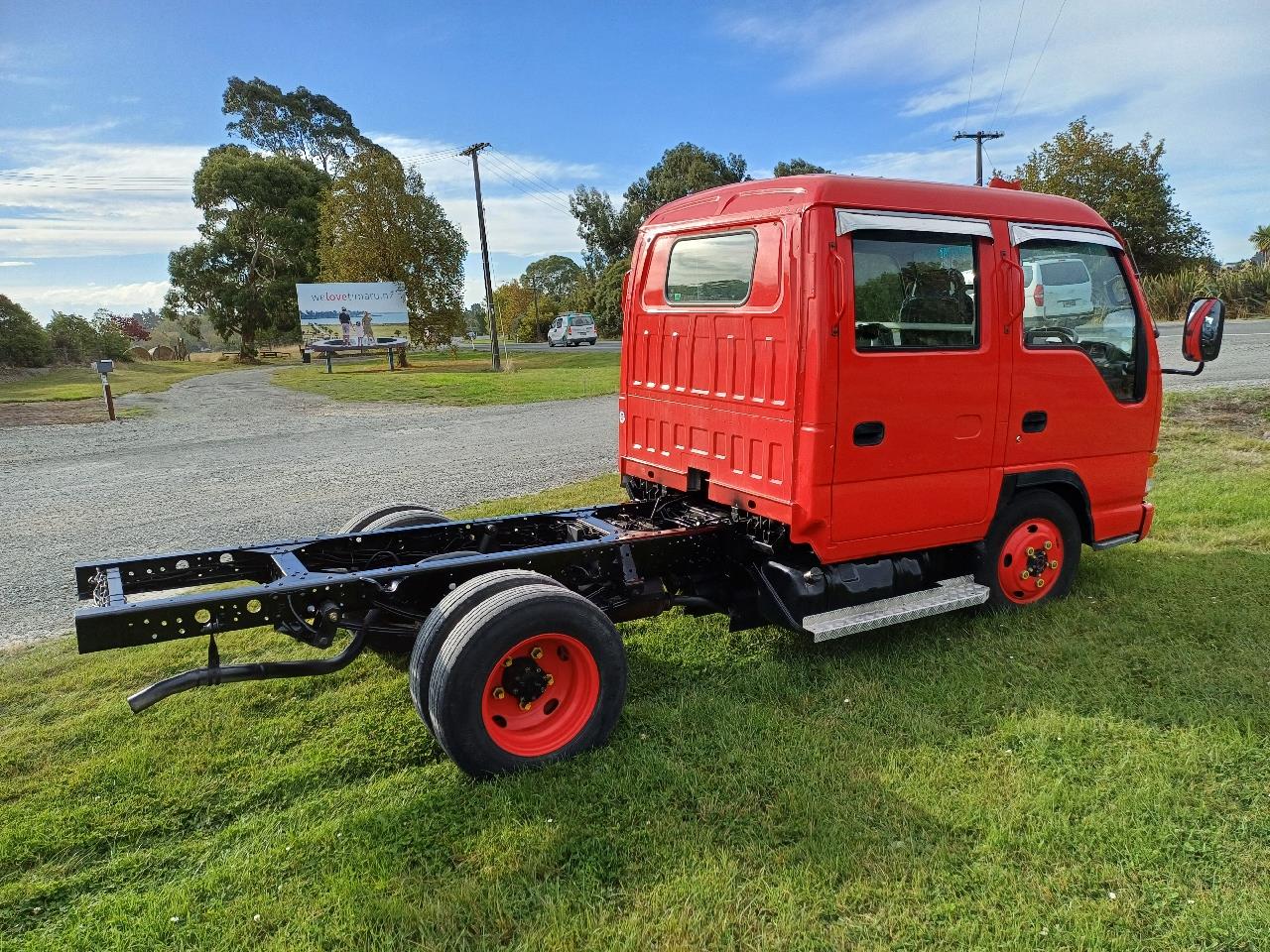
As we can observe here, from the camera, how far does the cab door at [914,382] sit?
4.17 m

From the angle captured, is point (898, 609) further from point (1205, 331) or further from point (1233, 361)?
point (1233, 361)

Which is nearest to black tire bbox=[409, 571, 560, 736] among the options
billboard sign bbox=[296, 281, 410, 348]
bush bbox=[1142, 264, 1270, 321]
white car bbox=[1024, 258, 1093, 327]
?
white car bbox=[1024, 258, 1093, 327]

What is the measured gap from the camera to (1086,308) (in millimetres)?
5012

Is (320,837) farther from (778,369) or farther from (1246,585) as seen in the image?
(1246,585)

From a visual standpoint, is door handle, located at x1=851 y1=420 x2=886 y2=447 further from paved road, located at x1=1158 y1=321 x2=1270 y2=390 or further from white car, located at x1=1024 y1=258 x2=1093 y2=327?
paved road, located at x1=1158 y1=321 x2=1270 y2=390

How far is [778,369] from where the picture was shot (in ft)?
13.9

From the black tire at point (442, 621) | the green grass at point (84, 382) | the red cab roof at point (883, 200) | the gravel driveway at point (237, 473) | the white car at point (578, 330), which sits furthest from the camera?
the white car at point (578, 330)

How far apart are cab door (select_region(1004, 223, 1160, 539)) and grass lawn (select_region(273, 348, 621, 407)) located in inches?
596

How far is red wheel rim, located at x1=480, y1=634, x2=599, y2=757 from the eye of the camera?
362 centimetres

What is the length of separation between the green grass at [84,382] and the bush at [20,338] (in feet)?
2.45

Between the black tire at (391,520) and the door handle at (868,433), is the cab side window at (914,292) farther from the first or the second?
the black tire at (391,520)

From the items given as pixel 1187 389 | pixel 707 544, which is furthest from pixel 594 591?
pixel 1187 389

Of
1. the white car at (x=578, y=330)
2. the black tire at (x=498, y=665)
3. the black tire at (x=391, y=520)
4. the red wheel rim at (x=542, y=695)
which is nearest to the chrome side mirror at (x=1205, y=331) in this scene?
the black tire at (x=498, y=665)

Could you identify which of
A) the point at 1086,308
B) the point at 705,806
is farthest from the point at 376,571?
the point at 1086,308
